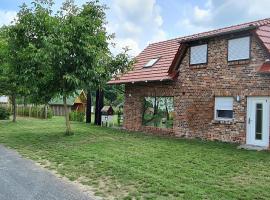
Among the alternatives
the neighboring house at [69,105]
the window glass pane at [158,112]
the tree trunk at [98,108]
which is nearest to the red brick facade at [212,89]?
the window glass pane at [158,112]

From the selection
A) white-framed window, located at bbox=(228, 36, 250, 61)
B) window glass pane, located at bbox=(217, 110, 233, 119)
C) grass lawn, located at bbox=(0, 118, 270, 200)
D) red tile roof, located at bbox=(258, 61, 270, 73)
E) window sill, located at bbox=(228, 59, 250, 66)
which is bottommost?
grass lawn, located at bbox=(0, 118, 270, 200)

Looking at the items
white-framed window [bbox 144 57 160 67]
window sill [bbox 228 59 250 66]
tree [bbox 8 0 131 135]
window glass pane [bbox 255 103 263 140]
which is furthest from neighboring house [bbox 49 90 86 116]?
window glass pane [bbox 255 103 263 140]

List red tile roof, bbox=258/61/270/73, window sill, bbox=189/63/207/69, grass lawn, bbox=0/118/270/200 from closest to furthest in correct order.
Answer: grass lawn, bbox=0/118/270/200, red tile roof, bbox=258/61/270/73, window sill, bbox=189/63/207/69

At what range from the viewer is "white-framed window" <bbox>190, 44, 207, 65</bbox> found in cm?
1988

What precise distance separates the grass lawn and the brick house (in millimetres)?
1416

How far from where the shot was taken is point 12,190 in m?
8.95

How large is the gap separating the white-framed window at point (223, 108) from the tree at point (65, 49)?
5377mm

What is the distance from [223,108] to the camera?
1880cm

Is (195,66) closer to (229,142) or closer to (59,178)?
(229,142)

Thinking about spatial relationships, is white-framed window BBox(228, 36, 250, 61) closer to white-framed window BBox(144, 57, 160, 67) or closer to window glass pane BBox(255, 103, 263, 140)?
window glass pane BBox(255, 103, 263, 140)

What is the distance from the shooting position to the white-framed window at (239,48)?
17500 mm

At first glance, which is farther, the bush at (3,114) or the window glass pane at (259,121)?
the bush at (3,114)

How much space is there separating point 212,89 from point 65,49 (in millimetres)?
7087

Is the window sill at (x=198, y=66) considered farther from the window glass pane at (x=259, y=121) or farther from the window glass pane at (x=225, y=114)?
the window glass pane at (x=259, y=121)
